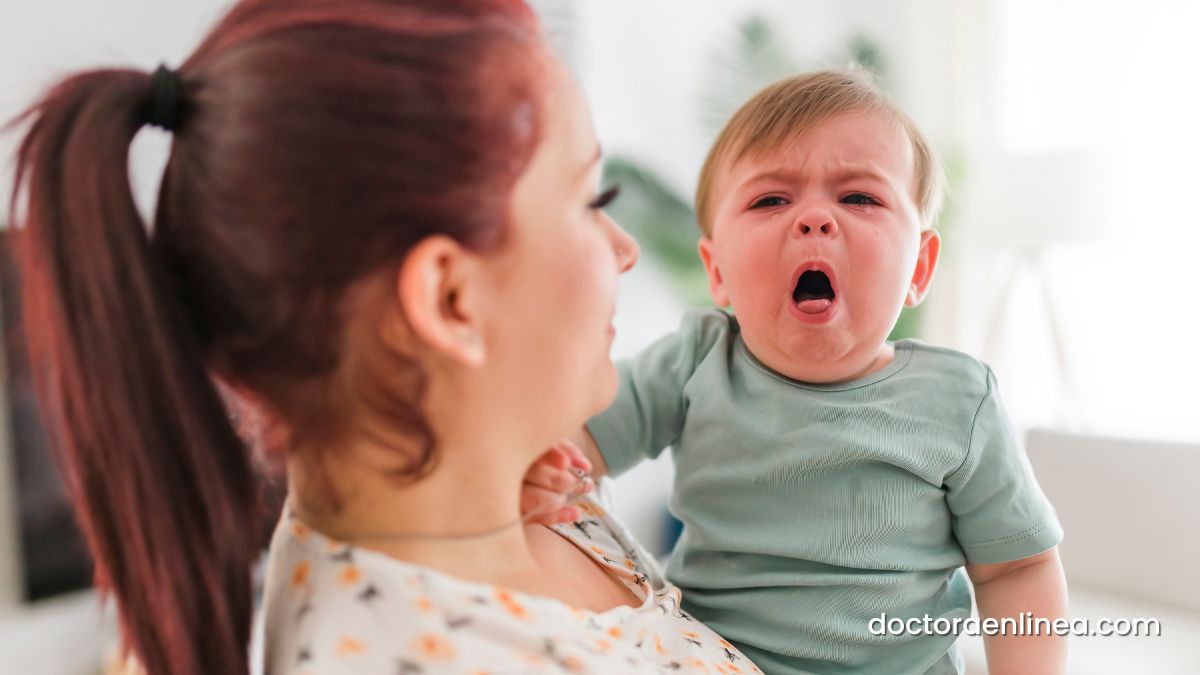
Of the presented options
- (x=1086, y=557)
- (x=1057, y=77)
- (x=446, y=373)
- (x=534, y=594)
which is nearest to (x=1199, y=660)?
(x=1086, y=557)

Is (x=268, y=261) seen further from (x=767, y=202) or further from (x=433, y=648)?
(x=767, y=202)

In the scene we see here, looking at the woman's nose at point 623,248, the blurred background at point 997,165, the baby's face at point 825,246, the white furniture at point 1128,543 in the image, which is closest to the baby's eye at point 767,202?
the baby's face at point 825,246

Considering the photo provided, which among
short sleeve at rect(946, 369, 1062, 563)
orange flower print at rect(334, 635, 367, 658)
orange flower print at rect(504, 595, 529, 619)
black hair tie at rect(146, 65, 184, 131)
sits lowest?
short sleeve at rect(946, 369, 1062, 563)

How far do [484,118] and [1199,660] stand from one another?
6.28ft

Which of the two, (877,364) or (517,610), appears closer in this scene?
(517,610)

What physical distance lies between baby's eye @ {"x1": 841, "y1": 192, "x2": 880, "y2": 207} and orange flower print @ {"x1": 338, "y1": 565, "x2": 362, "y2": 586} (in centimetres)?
66

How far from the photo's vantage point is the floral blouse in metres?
0.62

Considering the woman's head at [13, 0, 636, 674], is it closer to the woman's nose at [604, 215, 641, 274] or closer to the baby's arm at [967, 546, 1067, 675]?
the woman's nose at [604, 215, 641, 274]

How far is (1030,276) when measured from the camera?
3.83 metres

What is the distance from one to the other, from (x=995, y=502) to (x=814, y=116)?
47 cm

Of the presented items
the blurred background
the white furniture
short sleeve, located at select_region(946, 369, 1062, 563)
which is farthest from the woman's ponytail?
the blurred background

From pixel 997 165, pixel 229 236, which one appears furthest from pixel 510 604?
pixel 997 165

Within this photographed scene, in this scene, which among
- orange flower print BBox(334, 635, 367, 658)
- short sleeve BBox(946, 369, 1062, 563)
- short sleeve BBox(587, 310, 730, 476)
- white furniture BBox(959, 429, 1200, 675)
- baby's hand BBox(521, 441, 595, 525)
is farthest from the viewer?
white furniture BBox(959, 429, 1200, 675)

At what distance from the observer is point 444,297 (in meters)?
0.66
